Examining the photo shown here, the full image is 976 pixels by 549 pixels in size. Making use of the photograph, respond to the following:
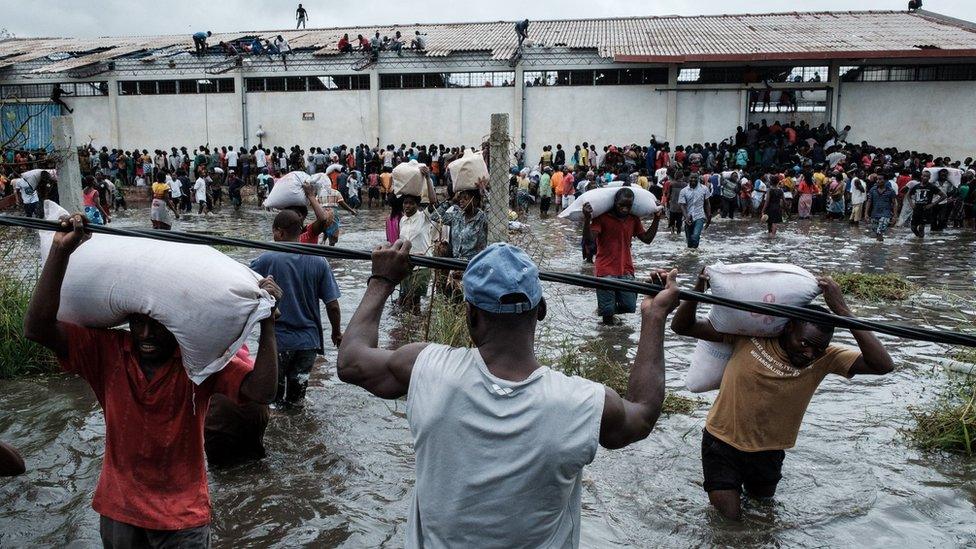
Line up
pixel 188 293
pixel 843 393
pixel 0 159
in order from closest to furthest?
pixel 188 293 → pixel 843 393 → pixel 0 159

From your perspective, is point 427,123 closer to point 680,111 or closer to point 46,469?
point 680,111

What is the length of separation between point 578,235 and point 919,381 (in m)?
10.4

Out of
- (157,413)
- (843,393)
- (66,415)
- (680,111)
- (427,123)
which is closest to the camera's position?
(157,413)

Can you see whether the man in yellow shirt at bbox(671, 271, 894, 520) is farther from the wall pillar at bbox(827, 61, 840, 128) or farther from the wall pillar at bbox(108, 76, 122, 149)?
the wall pillar at bbox(108, 76, 122, 149)

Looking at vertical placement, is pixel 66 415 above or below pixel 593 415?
below

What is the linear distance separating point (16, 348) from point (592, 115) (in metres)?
20.4

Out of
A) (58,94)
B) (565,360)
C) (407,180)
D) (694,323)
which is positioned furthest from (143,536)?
(58,94)

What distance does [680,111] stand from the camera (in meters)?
24.2

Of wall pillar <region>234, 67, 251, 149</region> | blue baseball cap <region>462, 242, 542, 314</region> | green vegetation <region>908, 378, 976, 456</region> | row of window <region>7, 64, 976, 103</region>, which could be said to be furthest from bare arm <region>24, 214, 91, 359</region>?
wall pillar <region>234, 67, 251, 149</region>

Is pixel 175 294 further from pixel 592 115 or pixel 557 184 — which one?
pixel 592 115

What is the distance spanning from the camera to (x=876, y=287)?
380 inches

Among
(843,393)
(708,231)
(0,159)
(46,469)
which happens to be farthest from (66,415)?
(708,231)

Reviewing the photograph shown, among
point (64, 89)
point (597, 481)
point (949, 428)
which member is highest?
point (64, 89)

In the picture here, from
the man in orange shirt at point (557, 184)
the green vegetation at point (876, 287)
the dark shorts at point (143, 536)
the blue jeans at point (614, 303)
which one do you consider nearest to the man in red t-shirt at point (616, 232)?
the blue jeans at point (614, 303)
